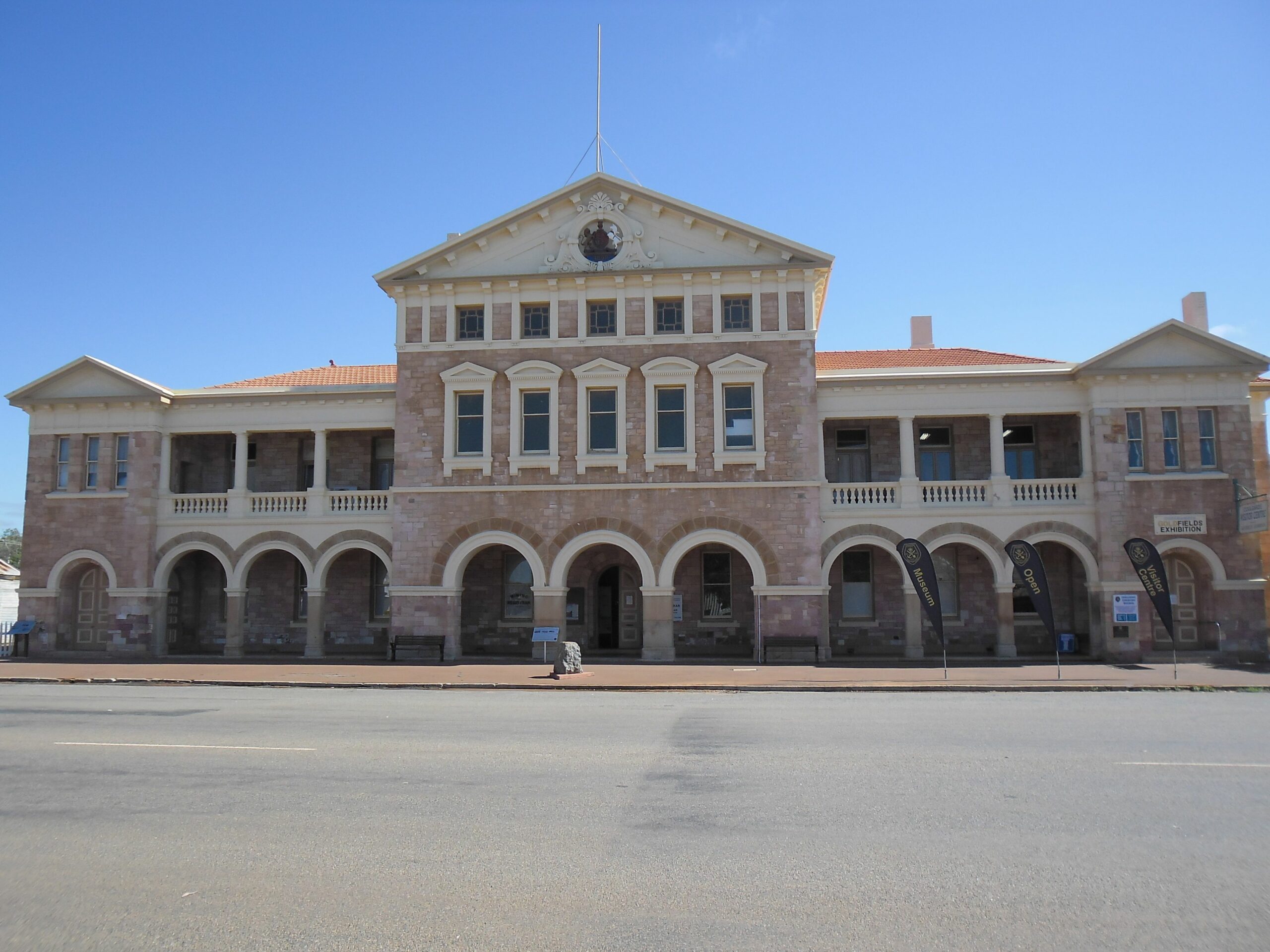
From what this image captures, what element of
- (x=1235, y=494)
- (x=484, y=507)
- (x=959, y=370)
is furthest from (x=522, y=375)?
(x=1235, y=494)

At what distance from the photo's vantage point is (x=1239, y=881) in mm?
6094

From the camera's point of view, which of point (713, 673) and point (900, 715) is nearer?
Answer: point (900, 715)

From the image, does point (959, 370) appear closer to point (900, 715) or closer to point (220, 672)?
point (900, 715)

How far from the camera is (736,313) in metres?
26.5

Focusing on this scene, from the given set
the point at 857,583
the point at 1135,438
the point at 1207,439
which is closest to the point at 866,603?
the point at 857,583

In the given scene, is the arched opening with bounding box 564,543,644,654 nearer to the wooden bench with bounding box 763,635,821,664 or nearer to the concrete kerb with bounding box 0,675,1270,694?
the wooden bench with bounding box 763,635,821,664

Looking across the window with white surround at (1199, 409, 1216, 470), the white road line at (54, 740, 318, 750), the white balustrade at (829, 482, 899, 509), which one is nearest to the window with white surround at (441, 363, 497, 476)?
the white balustrade at (829, 482, 899, 509)

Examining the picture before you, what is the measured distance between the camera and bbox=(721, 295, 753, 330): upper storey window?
26500mm

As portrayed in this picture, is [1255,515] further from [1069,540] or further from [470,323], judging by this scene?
[470,323]

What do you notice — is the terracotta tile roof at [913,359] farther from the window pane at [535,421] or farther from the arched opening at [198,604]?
the arched opening at [198,604]

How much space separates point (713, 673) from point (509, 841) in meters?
15.1

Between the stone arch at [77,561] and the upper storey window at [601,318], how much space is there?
14.9m

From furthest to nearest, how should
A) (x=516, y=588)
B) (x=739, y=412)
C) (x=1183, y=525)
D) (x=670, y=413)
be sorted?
1. (x=516, y=588)
2. (x=670, y=413)
3. (x=739, y=412)
4. (x=1183, y=525)

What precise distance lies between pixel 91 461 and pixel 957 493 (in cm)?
2424
